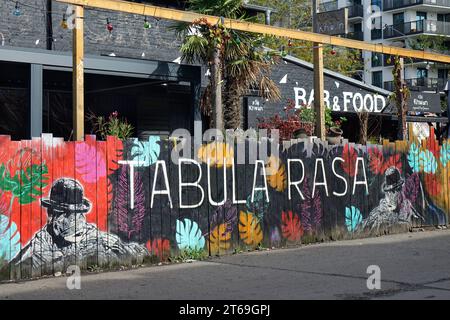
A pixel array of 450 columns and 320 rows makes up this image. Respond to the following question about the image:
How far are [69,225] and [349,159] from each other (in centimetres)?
608

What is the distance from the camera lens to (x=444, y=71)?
57438mm

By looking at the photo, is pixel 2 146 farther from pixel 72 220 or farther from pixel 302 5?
pixel 302 5

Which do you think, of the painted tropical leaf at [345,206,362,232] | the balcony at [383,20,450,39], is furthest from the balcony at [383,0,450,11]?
the painted tropical leaf at [345,206,362,232]

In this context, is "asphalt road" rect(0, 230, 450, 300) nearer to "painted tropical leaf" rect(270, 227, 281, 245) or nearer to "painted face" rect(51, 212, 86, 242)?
"painted tropical leaf" rect(270, 227, 281, 245)

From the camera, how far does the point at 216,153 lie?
11.1 meters

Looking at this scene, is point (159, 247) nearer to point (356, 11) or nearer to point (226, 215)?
point (226, 215)

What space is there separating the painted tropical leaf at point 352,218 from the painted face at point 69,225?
5.68m

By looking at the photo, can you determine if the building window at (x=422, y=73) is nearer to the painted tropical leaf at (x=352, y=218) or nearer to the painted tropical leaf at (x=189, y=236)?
the painted tropical leaf at (x=352, y=218)

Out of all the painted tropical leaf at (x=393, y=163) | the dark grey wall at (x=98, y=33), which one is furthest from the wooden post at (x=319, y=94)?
the dark grey wall at (x=98, y=33)

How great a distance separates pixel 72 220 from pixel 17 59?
18.5ft

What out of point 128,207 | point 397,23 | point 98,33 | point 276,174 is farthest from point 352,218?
point 397,23

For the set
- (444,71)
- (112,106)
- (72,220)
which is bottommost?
(72,220)
